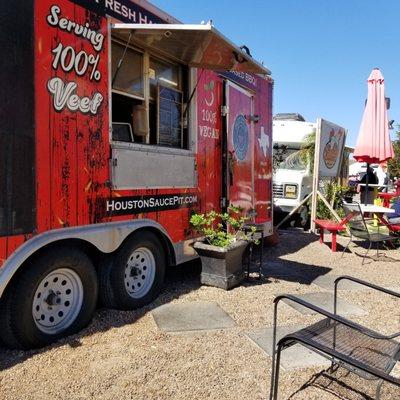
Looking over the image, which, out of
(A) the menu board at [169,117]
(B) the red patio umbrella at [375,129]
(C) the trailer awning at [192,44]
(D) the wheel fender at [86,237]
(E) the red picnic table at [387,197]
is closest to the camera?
(D) the wheel fender at [86,237]

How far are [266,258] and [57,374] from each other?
4.72 meters

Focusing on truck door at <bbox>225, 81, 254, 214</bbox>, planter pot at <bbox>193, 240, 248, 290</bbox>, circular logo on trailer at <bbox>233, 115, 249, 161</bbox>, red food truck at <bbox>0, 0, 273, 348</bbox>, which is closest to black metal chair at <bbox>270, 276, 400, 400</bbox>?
red food truck at <bbox>0, 0, 273, 348</bbox>

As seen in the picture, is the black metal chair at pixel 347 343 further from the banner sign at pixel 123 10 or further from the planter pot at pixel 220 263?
the banner sign at pixel 123 10

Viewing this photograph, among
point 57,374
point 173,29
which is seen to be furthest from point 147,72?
point 57,374

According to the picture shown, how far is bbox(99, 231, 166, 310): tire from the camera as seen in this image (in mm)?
4340

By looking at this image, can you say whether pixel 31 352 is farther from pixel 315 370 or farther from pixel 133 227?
pixel 315 370

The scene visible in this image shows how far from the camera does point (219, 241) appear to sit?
5.40 metres

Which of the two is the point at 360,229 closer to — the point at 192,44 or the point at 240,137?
the point at 240,137

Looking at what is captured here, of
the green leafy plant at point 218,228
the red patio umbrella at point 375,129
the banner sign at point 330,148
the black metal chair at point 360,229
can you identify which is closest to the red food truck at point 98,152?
the green leafy plant at point 218,228

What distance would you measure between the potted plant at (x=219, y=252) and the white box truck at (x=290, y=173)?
5582 mm

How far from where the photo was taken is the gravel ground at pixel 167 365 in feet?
9.92

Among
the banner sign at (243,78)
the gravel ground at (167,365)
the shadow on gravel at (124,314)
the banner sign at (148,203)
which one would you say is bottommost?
the gravel ground at (167,365)

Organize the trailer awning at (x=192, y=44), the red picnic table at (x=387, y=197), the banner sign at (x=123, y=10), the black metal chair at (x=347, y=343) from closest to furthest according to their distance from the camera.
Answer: the black metal chair at (x=347, y=343) → the banner sign at (x=123, y=10) → the trailer awning at (x=192, y=44) → the red picnic table at (x=387, y=197)

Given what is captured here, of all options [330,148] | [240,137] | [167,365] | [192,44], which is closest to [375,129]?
[330,148]
